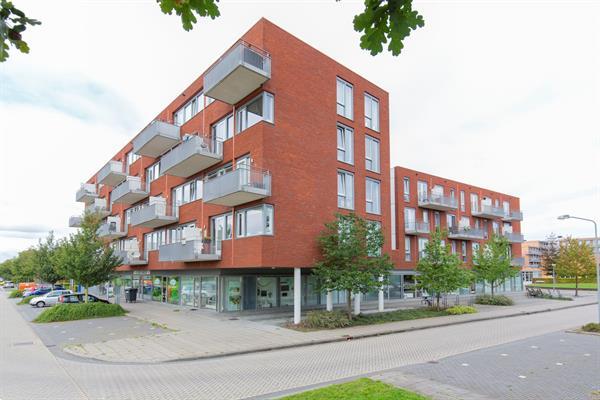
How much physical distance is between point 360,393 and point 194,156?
17.2 metres

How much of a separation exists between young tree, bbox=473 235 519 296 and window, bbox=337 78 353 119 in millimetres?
16314

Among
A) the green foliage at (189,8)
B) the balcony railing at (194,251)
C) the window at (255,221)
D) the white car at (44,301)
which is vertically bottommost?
the white car at (44,301)

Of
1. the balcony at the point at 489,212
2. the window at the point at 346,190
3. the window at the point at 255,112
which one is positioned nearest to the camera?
the window at the point at 255,112

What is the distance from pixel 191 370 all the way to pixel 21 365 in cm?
519

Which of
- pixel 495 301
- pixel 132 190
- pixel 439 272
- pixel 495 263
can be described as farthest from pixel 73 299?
pixel 495 263

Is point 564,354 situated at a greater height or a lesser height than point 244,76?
lesser

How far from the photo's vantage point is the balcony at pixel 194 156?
865 inches

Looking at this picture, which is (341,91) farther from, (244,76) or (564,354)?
(564,354)

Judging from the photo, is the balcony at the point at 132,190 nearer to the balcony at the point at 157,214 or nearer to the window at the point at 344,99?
the balcony at the point at 157,214

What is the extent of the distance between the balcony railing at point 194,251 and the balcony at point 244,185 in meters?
3.65

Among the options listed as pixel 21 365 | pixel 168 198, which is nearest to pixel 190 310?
pixel 168 198

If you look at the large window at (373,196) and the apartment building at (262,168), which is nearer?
Result: the apartment building at (262,168)

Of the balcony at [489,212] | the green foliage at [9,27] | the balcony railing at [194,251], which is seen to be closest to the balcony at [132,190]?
the balcony railing at [194,251]

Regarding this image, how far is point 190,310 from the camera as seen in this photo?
25547mm
